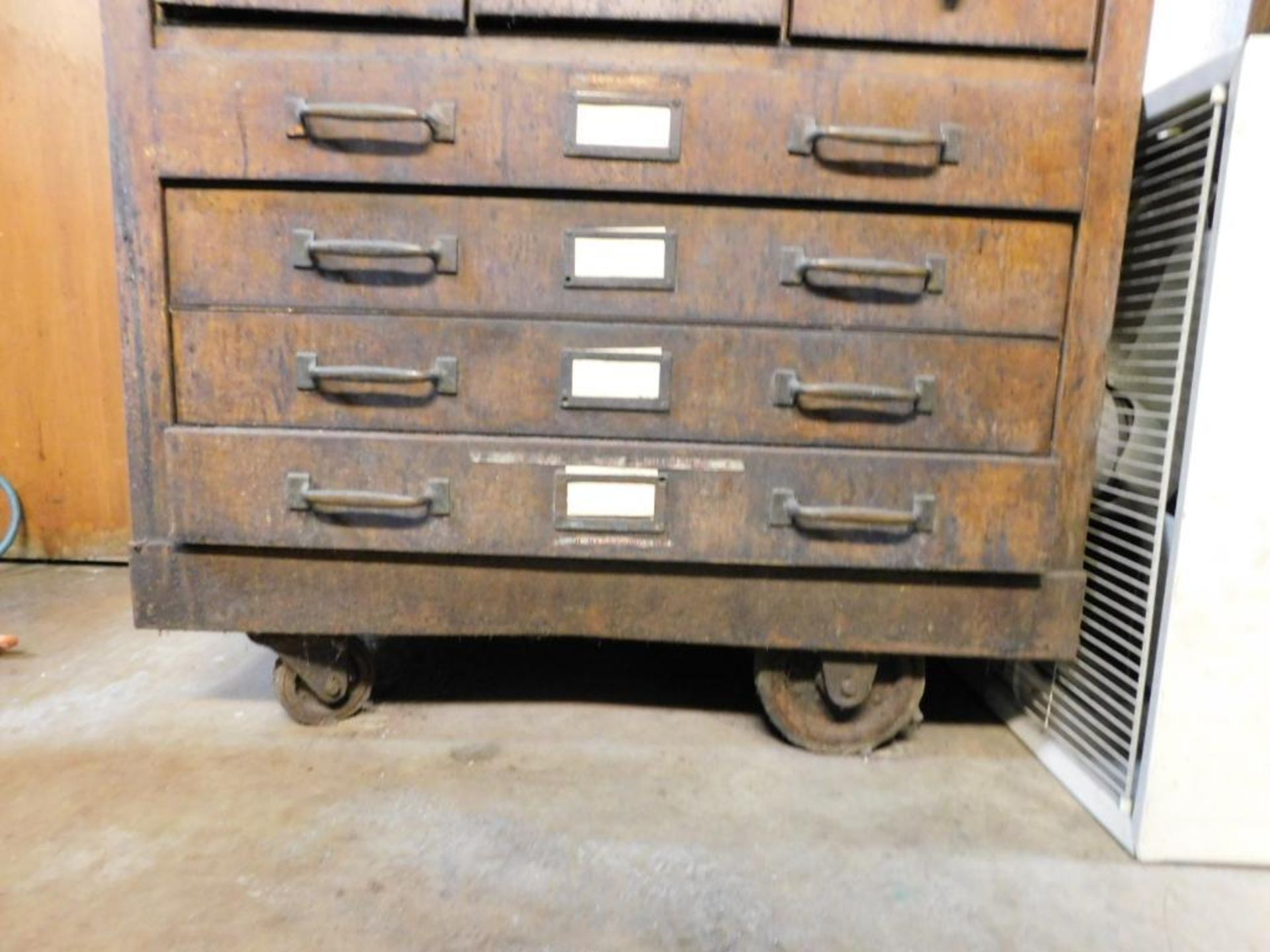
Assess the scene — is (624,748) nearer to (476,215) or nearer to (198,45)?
(476,215)

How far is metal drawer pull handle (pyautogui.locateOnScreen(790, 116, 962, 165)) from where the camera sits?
0.72m

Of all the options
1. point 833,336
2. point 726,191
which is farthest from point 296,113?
point 833,336

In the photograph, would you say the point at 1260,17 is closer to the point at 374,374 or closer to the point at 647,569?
the point at 647,569

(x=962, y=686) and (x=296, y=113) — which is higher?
(x=296, y=113)

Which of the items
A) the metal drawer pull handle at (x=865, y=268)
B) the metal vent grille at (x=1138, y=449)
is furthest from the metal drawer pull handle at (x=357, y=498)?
the metal vent grille at (x=1138, y=449)

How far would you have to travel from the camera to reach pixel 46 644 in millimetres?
1146

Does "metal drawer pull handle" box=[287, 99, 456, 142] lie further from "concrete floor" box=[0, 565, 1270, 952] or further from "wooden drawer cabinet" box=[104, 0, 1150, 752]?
"concrete floor" box=[0, 565, 1270, 952]

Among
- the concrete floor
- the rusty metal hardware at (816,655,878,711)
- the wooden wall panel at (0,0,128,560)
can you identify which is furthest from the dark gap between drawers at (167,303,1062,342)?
the wooden wall panel at (0,0,128,560)

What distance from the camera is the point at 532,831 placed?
761 mm

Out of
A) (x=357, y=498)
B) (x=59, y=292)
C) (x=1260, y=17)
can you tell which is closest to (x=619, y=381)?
(x=357, y=498)

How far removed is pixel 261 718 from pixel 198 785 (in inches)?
5.6

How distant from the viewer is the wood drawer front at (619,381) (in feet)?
2.53

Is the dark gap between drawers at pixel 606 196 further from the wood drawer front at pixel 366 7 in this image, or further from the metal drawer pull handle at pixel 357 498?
the metal drawer pull handle at pixel 357 498

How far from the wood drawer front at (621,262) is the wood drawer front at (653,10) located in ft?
0.54
